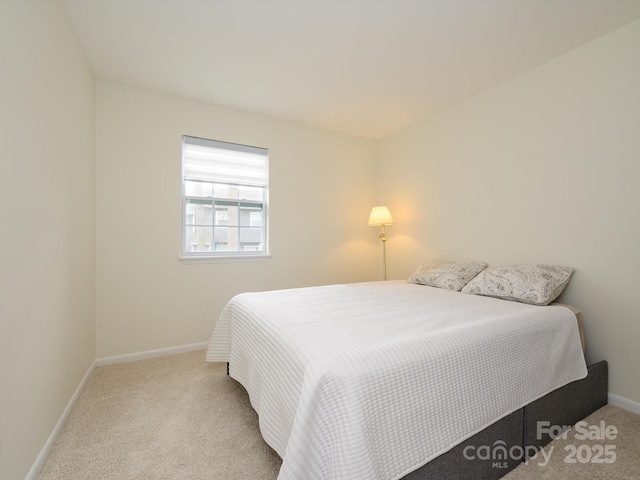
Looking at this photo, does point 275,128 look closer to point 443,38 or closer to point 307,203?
point 307,203

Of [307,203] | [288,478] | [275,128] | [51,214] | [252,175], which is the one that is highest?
[275,128]

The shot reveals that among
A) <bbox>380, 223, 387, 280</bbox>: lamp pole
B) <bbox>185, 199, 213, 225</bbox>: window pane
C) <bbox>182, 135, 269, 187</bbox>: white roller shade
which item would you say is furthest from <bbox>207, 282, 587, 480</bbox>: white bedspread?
<bbox>380, 223, 387, 280</bbox>: lamp pole

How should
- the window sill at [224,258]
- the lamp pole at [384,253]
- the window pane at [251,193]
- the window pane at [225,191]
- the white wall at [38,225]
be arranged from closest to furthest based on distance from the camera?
the white wall at [38,225] < the window sill at [224,258] < the window pane at [225,191] < the window pane at [251,193] < the lamp pole at [384,253]

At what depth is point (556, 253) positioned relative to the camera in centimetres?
215

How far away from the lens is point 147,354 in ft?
8.61

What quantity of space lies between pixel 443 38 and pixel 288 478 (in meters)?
2.58

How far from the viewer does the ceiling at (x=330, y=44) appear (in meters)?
1.73

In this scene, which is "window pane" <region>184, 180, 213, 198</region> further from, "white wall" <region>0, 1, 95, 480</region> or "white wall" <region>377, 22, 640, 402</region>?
"white wall" <region>377, 22, 640, 402</region>

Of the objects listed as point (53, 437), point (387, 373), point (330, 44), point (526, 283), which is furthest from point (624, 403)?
point (53, 437)

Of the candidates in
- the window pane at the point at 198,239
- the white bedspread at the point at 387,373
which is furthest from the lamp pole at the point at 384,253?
the window pane at the point at 198,239

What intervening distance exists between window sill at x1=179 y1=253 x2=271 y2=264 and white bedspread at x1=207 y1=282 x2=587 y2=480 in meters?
1.18

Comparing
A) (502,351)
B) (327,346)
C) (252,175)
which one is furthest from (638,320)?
(252,175)

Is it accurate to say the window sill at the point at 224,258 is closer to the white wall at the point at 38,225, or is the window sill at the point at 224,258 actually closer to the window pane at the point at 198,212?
the window pane at the point at 198,212

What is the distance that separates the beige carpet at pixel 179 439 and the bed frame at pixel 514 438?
7 centimetres
